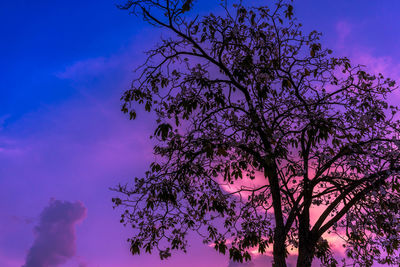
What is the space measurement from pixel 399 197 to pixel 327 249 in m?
3.34

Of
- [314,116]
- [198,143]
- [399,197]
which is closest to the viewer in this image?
[314,116]

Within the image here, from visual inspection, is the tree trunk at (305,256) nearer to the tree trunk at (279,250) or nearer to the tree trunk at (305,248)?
the tree trunk at (305,248)

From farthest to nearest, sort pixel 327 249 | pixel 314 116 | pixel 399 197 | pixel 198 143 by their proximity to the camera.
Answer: pixel 327 249 → pixel 399 197 → pixel 198 143 → pixel 314 116

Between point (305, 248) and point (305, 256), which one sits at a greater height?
point (305, 248)

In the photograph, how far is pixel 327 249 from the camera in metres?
13.9

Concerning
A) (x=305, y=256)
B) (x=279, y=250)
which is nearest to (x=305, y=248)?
(x=305, y=256)

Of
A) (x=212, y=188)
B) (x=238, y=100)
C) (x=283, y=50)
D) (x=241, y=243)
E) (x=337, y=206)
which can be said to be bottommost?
(x=241, y=243)

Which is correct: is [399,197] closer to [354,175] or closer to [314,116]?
[354,175]

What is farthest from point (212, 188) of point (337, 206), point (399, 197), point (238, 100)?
point (399, 197)

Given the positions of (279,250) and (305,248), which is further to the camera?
(305,248)

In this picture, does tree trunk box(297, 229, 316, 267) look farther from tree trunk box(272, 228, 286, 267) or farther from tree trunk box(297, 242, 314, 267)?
tree trunk box(272, 228, 286, 267)

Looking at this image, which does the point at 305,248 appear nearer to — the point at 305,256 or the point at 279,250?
the point at 305,256

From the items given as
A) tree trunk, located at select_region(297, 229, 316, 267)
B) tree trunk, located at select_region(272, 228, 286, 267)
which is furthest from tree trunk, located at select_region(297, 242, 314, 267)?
tree trunk, located at select_region(272, 228, 286, 267)

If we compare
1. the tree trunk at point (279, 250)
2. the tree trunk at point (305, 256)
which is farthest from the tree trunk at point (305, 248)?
the tree trunk at point (279, 250)
